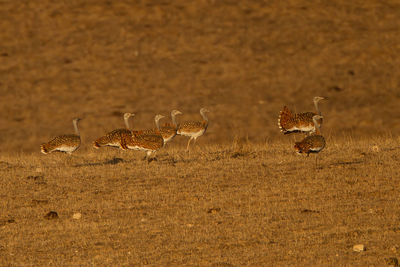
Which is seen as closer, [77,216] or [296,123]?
[77,216]

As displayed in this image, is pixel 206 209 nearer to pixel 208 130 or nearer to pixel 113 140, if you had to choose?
pixel 113 140

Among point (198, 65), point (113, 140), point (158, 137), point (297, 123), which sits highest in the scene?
point (198, 65)

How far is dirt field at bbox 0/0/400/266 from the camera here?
10.8 m

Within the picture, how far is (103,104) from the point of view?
107 feet

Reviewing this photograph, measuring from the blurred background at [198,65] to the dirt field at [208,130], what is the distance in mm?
96

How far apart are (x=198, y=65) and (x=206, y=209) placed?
23.9 meters

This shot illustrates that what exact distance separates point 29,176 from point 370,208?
20.4 ft

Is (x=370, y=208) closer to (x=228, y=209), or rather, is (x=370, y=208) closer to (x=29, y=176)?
(x=228, y=209)

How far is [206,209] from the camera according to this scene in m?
12.4

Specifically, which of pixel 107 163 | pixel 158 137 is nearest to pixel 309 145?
pixel 158 137

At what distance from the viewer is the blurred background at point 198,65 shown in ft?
100

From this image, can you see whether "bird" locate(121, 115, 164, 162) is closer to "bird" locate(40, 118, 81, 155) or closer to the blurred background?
"bird" locate(40, 118, 81, 155)

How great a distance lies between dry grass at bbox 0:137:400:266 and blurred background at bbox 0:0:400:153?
11941 mm

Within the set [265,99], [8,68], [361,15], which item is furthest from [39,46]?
[361,15]
